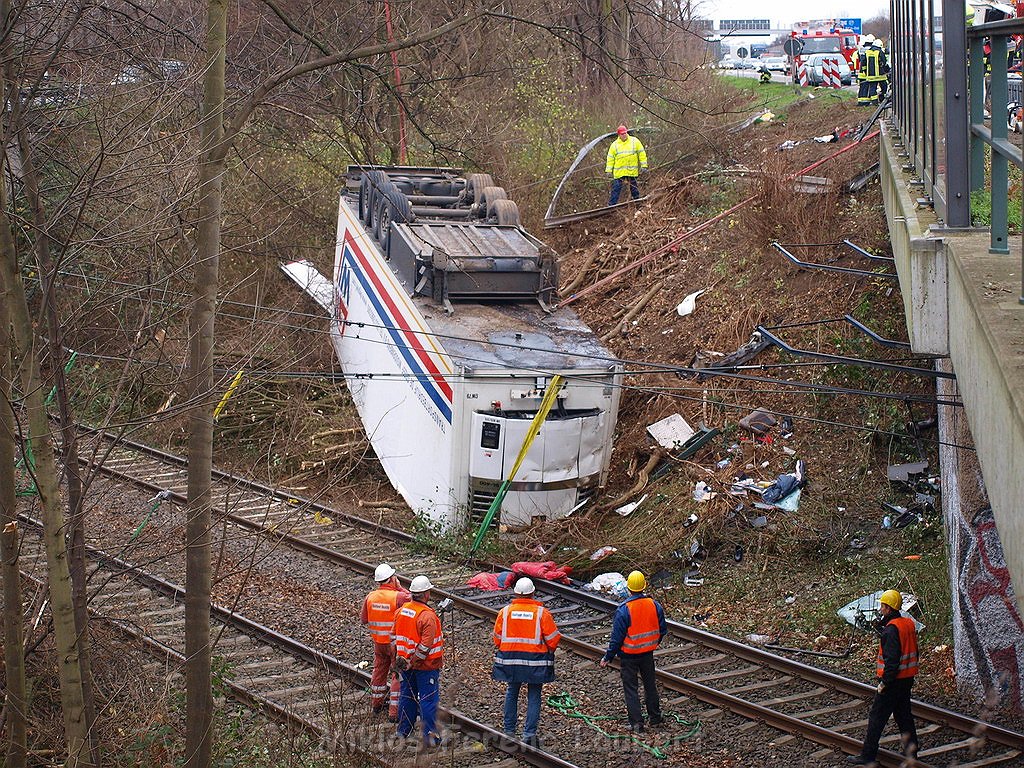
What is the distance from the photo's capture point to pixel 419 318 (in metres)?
15.5

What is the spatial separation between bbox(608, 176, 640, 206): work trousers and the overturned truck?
619cm

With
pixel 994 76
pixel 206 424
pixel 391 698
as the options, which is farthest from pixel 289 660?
pixel 994 76

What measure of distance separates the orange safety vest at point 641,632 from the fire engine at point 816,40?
40.2 m

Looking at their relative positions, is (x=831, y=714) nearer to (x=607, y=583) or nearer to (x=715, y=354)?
(x=607, y=583)

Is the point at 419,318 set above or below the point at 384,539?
above

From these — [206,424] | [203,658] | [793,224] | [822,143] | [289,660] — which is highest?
[822,143]

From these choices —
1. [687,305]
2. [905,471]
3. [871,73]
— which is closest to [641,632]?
[905,471]

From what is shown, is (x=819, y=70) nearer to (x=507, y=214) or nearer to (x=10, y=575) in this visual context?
(x=507, y=214)

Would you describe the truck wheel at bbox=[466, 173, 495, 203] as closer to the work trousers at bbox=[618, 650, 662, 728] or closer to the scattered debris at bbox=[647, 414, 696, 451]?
the scattered debris at bbox=[647, 414, 696, 451]

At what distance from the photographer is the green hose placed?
973 cm

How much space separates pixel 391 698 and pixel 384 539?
5.55 m

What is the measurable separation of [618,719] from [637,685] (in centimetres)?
47

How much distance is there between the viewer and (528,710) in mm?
9688

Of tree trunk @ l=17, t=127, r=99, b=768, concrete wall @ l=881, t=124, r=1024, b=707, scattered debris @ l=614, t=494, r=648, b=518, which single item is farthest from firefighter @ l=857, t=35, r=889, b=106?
tree trunk @ l=17, t=127, r=99, b=768
